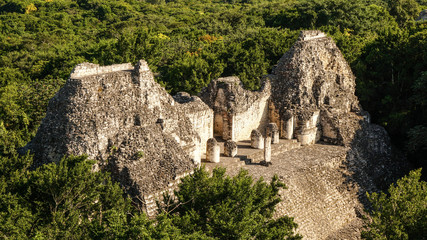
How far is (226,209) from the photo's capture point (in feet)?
52.0

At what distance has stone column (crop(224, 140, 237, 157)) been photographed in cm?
2580

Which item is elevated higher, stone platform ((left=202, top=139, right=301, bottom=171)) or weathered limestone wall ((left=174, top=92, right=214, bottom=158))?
weathered limestone wall ((left=174, top=92, right=214, bottom=158))

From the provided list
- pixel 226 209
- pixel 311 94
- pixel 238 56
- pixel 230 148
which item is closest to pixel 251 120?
pixel 230 148

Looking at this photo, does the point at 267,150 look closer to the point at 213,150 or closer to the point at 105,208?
the point at 213,150

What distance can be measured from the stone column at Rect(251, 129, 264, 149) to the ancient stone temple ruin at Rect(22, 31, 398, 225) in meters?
0.06

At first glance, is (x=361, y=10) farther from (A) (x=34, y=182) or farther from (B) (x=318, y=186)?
(A) (x=34, y=182)

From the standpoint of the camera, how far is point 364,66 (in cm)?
3381

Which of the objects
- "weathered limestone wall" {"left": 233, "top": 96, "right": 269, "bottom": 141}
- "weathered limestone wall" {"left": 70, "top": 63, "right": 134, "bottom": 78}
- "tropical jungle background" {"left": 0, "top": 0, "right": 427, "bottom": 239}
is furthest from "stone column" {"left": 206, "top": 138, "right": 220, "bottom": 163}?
"weathered limestone wall" {"left": 70, "top": 63, "right": 134, "bottom": 78}

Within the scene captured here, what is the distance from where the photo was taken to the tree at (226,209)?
50.9ft

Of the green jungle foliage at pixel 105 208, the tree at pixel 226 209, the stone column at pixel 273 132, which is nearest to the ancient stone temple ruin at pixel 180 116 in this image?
the stone column at pixel 273 132

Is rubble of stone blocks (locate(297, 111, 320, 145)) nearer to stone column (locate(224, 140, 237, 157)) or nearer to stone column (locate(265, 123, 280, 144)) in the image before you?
stone column (locate(265, 123, 280, 144))

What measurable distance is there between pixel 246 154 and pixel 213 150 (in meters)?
2.69

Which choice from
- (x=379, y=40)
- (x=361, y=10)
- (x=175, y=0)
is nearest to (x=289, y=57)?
(x=379, y=40)

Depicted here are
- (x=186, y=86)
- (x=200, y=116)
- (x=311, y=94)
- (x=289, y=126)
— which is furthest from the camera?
(x=186, y=86)
